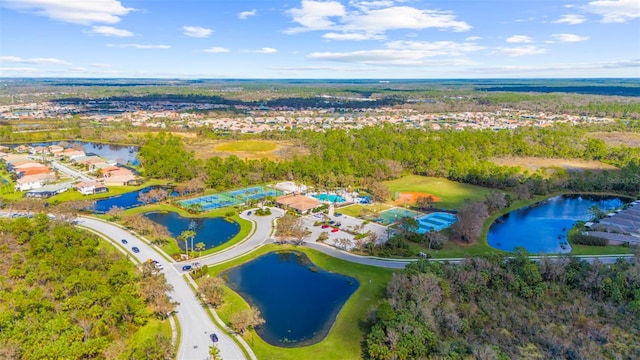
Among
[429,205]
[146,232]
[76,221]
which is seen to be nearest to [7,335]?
[146,232]

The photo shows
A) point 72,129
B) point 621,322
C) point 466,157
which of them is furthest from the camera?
point 72,129

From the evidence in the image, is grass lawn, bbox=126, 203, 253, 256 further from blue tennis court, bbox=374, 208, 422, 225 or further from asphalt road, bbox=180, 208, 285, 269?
blue tennis court, bbox=374, 208, 422, 225

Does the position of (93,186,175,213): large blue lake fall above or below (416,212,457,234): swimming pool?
below

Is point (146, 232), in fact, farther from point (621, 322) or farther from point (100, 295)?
point (621, 322)

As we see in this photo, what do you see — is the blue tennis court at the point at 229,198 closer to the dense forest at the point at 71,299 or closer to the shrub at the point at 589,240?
the dense forest at the point at 71,299

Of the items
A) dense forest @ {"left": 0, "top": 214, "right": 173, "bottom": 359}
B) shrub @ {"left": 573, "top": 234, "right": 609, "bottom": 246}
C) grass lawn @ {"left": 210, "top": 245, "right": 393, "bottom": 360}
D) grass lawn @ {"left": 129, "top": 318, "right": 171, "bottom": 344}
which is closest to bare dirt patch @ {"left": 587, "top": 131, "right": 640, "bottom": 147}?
shrub @ {"left": 573, "top": 234, "right": 609, "bottom": 246}

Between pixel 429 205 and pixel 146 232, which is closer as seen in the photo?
pixel 146 232
